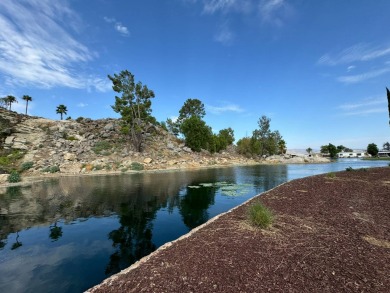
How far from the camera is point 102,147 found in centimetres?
Answer: 5719

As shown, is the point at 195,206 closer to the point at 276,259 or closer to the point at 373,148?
the point at 276,259

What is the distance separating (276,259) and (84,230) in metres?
10.6

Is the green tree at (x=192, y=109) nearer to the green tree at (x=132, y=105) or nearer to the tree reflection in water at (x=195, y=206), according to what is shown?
the green tree at (x=132, y=105)

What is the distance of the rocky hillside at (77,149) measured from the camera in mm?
46031

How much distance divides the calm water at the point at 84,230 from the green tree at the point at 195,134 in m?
52.5

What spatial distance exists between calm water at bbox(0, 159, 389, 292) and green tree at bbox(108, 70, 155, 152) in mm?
36994

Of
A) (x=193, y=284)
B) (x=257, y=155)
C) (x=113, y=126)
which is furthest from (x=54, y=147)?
(x=257, y=155)

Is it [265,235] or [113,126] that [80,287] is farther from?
[113,126]

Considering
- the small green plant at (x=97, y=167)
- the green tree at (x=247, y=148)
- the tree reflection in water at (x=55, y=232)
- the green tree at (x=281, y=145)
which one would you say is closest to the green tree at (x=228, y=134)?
the green tree at (x=247, y=148)

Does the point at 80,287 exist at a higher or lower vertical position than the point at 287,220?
lower

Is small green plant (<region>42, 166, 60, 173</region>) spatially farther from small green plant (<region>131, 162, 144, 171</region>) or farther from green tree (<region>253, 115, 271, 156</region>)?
green tree (<region>253, 115, 271, 156</region>)

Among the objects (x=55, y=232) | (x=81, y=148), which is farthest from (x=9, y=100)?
(x=55, y=232)

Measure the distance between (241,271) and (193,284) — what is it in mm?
1349

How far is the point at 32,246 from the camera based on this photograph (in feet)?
35.1
